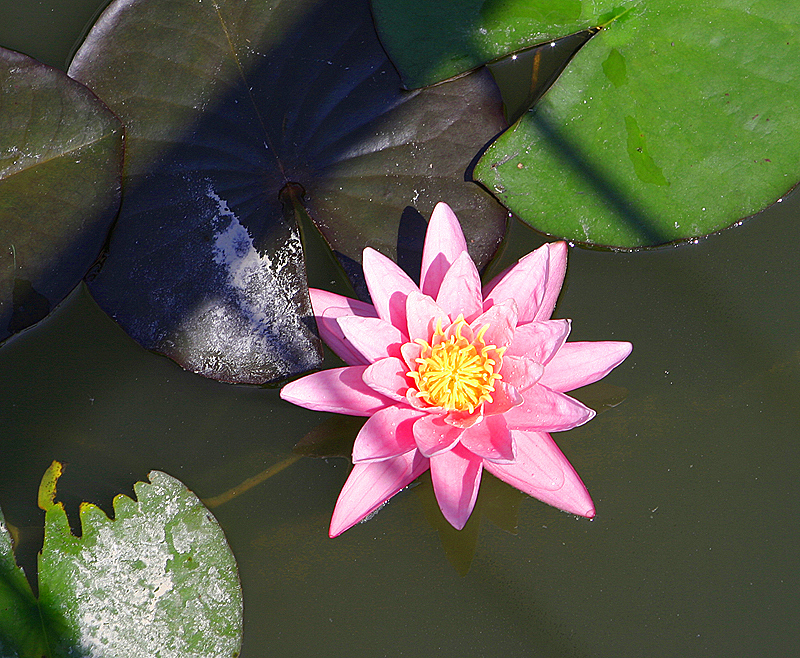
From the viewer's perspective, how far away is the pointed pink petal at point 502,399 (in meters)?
1.61

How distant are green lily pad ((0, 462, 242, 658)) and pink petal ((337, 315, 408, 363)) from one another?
2.90ft

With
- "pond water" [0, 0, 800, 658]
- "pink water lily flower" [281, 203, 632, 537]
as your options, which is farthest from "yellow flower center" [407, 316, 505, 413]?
"pond water" [0, 0, 800, 658]

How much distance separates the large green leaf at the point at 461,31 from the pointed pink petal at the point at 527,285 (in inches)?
31.8

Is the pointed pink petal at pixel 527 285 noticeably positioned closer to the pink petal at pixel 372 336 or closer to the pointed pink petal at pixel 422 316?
the pointed pink petal at pixel 422 316

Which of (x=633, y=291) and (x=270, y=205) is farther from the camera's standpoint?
(x=633, y=291)

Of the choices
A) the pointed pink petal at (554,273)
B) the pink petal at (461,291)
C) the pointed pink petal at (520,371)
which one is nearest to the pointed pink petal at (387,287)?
the pink petal at (461,291)

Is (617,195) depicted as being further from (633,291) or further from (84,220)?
(84,220)

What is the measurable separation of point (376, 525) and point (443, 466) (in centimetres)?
53

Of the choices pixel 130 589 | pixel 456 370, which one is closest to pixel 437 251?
pixel 456 370

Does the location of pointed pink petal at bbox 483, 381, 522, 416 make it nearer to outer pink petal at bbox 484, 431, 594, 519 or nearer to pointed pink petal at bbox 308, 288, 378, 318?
outer pink petal at bbox 484, 431, 594, 519

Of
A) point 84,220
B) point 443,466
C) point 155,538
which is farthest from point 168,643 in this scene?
point 84,220

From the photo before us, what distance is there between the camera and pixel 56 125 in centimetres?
210

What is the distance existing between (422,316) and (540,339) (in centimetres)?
34

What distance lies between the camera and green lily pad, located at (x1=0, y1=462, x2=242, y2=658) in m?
1.95
